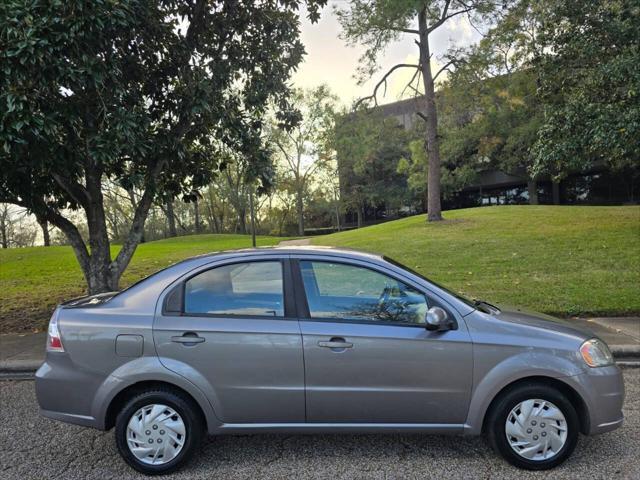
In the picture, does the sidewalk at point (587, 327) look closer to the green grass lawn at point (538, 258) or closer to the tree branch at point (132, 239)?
the green grass lawn at point (538, 258)

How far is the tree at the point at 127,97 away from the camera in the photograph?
4820 millimetres

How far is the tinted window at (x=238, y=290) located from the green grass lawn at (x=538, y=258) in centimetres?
312

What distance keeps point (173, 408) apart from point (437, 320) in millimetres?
1934

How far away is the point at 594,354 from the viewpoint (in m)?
3.22

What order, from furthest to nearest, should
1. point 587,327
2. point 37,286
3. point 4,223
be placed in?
point 4,223 → point 37,286 → point 587,327

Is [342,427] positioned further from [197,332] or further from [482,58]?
[482,58]

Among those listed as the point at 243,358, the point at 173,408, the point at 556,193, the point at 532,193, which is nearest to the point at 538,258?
the point at 243,358

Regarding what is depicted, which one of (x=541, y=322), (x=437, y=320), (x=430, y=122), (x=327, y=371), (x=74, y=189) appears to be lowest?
(x=327, y=371)

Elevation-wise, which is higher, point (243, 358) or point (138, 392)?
point (243, 358)

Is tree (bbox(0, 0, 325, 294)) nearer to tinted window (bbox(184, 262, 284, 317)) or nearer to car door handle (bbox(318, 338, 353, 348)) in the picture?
tinted window (bbox(184, 262, 284, 317))

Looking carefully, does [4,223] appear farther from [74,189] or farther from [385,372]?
[385,372]

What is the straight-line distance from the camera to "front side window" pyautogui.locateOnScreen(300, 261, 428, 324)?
3.29 metres

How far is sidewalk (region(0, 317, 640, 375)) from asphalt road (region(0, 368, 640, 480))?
6.32ft

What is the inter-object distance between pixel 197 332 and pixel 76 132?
4285mm
